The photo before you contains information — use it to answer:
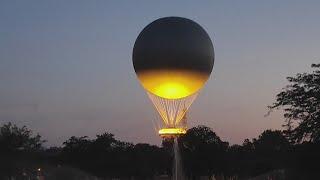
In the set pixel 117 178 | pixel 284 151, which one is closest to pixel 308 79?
pixel 284 151

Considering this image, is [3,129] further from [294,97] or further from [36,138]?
[294,97]

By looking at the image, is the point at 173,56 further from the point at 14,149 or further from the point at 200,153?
the point at 200,153

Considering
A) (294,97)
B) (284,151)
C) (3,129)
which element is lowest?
(284,151)

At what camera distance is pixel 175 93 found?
35125 mm

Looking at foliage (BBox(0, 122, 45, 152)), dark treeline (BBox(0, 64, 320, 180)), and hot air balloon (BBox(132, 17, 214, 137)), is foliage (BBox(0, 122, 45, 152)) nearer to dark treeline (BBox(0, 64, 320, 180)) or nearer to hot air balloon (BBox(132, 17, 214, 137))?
dark treeline (BBox(0, 64, 320, 180))

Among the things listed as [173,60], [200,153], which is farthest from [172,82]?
[200,153]

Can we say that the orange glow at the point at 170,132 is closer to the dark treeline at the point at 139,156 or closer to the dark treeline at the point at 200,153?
the dark treeline at the point at 200,153

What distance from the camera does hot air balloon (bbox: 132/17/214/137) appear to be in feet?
110

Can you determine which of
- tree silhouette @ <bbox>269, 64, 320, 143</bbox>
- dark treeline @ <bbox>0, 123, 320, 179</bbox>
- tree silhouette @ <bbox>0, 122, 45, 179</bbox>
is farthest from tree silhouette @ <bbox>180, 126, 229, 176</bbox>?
tree silhouette @ <bbox>269, 64, 320, 143</bbox>

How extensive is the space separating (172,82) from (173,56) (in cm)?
162

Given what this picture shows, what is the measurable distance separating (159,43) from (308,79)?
19064 mm

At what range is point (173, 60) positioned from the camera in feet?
110

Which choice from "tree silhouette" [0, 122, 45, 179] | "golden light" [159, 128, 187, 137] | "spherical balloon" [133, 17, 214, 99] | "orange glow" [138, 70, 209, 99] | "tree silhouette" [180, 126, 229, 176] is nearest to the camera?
"spherical balloon" [133, 17, 214, 99]

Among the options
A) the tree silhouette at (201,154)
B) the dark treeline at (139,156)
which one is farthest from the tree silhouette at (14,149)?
the tree silhouette at (201,154)
